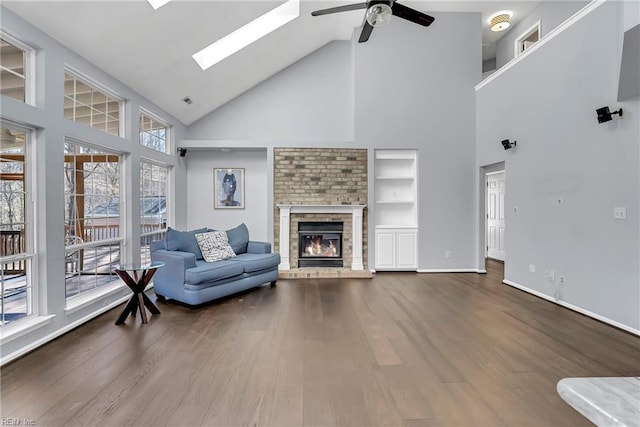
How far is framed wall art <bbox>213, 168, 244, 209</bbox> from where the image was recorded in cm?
590

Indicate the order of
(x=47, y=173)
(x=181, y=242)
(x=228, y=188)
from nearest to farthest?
(x=47, y=173), (x=181, y=242), (x=228, y=188)

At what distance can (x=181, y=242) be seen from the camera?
12.9ft

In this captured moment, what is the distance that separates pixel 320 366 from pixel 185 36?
3844 millimetres

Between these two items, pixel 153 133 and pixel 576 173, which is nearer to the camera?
pixel 576 173

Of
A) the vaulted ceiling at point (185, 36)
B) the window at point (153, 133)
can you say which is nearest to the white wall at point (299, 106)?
the vaulted ceiling at point (185, 36)

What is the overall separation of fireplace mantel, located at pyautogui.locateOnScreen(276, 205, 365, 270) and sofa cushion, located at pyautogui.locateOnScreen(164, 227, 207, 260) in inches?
63.1

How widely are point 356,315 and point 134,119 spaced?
3831 mm

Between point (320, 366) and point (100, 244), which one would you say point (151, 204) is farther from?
point (320, 366)

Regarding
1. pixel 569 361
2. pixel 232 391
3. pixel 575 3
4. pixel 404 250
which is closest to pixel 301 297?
pixel 232 391

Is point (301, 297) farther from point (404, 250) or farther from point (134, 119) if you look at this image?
point (134, 119)

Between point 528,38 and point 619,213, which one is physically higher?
point 528,38

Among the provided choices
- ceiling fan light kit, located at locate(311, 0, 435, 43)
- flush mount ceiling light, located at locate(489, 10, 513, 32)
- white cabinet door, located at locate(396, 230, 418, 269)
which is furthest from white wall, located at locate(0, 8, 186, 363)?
flush mount ceiling light, located at locate(489, 10, 513, 32)

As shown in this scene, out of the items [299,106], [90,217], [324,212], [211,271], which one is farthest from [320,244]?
[90,217]

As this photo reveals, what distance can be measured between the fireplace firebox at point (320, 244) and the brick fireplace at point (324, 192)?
0.07m
